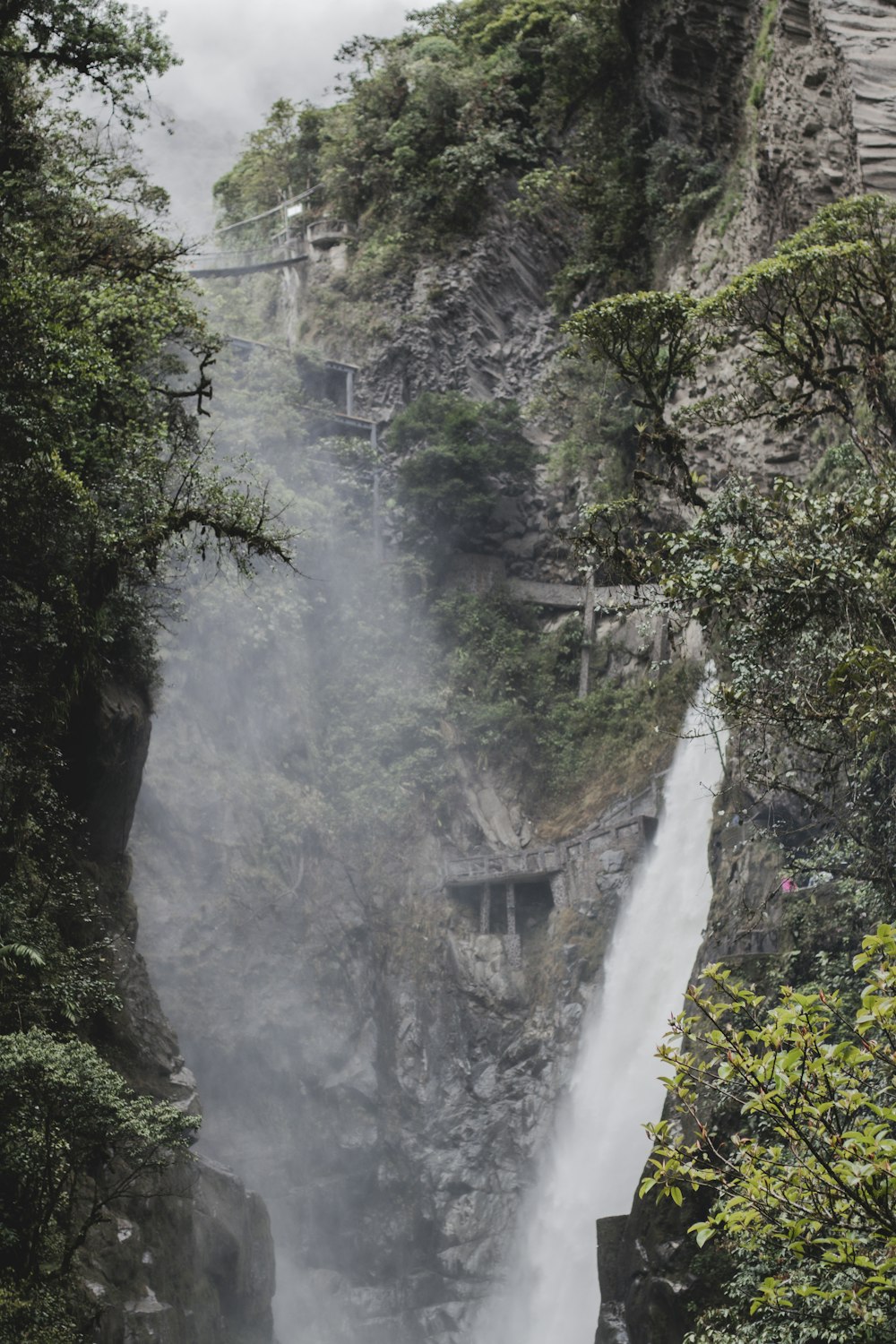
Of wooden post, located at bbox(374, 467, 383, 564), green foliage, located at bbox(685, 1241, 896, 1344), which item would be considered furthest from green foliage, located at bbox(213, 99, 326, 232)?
green foliage, located at bbox(685, 1241, 896, 1344)

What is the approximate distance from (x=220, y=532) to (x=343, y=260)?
25.2 metres

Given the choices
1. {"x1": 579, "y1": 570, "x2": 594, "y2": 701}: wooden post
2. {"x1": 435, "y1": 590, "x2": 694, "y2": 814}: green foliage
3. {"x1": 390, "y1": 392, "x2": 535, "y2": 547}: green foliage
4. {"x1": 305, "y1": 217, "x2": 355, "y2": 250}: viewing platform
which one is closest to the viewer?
{"x1": 435, "y1": 590, "x2": 694, "y2": 814}: green foliage

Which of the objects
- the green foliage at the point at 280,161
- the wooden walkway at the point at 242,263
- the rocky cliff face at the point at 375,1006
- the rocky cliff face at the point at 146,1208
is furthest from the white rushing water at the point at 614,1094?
the green foliage at the point at 280,161

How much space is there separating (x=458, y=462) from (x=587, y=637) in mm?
5268

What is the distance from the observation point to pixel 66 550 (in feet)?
A: 44.9

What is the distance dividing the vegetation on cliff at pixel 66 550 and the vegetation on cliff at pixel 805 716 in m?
4.77

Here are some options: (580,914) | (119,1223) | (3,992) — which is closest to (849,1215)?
A: (3,992)

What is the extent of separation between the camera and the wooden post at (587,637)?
28500mm

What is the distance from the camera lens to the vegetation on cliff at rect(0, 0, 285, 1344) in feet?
32.5

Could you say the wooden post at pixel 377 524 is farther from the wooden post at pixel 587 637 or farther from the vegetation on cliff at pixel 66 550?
the vegetation on cliff at pixel 66 550

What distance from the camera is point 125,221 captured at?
17.4 meters

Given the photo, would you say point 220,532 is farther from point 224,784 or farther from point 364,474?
point 364,474

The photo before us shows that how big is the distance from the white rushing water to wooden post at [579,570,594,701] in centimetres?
482

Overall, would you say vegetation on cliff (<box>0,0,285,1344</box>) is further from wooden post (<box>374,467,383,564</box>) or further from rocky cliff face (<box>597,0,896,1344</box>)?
wooden post (<box>374,467,383,564</box>)
